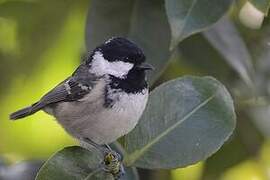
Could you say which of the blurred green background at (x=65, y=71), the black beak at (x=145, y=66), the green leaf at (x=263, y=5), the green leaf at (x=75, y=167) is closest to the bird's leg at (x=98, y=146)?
the green leaf at (x=75, y=167)

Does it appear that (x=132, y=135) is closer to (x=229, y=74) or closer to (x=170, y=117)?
Answer: (x=170, y=117)

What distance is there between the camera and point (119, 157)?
214 cm

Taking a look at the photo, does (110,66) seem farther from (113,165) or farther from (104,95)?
(113,165)

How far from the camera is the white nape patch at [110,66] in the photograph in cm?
235

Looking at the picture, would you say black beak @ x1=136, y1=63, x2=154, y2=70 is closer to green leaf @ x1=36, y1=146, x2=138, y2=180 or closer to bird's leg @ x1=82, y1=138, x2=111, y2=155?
bird's leg @ x1=82, y1=138, x2=111, y2=155

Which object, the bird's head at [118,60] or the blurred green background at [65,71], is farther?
the blurred green background at [65,71]

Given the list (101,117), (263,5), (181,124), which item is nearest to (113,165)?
(181,124)

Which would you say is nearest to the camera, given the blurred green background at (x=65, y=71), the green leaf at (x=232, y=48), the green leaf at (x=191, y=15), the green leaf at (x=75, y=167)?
the green leaf at (x=75, y=167)

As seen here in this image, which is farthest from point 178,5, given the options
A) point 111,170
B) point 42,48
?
point 42,48

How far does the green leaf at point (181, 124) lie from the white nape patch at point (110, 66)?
28cm

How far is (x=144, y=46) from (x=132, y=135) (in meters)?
0.51

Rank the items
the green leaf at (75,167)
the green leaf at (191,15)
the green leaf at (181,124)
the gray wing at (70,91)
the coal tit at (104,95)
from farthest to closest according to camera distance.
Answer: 1. the gray wing at (70,91)
2. the coal tit at (104,95)
3. the green leaf at (191,15)
4. the green leaf at (181,124)
5. the green leaf at (75,167)

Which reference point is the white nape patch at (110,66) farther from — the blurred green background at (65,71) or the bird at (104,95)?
the blurred green background at (65,71)

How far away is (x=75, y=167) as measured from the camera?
1.97 m
